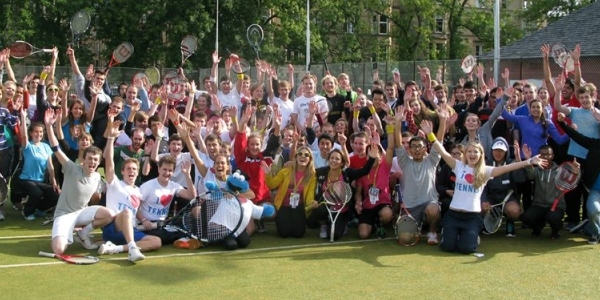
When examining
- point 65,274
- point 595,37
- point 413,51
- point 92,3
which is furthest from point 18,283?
point 413,51

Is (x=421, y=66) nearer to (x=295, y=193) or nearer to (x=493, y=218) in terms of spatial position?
(x=493, y=218)

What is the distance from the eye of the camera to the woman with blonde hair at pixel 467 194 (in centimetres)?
741

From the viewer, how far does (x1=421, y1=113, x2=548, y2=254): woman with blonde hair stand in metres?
7.41

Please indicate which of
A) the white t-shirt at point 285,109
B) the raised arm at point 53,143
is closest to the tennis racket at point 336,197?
the white t-shirt at point 285,109

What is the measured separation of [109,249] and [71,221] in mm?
536

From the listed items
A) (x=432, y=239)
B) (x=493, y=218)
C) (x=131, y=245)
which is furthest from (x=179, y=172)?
(x=493, y=218)

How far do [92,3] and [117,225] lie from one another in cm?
3390

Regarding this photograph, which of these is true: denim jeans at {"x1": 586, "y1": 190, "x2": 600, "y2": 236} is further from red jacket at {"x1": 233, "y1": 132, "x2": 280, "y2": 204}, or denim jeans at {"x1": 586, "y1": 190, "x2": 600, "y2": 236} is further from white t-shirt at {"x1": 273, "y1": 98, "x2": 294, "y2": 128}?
white t-shirt at {"x1": 273, "y1": 98, "x2": 294, "y2": 128}

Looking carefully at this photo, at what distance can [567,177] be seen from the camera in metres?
7.84

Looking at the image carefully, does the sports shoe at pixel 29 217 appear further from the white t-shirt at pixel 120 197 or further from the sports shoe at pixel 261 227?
the sports shoe at pixel 261 227

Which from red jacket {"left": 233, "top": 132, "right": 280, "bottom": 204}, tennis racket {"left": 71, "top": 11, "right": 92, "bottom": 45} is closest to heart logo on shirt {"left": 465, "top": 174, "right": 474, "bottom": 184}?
red jacket {"left": 233, "top": 132, "right": 280, "bottom": 204}

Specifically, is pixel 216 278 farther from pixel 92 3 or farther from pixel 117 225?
pixel 92 3

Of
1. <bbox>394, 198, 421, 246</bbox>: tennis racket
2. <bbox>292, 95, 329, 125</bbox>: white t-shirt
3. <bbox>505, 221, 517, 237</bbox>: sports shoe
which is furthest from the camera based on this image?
<bbox>292, 95, 329, 125</bbox>: white t-shirt

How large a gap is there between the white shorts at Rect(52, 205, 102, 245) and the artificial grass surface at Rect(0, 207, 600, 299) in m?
0.30
